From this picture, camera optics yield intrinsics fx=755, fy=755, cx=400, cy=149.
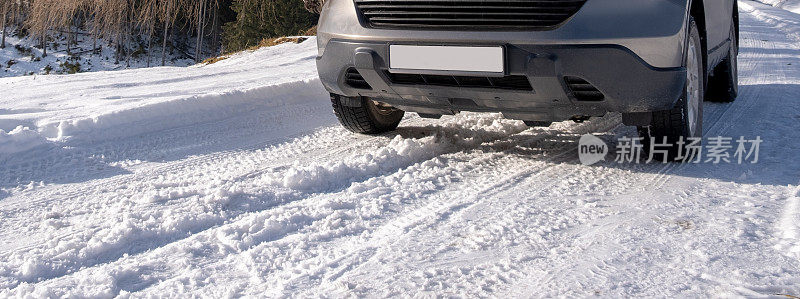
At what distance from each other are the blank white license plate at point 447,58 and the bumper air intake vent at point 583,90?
33cm

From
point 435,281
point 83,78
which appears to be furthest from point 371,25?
point 83,78

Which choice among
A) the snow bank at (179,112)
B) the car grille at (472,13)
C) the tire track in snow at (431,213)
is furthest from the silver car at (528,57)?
the snow bank at (179,112)

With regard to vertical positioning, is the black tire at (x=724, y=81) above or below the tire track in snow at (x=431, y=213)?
below

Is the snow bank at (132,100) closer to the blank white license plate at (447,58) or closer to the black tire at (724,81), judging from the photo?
the blank white license plate at (447,58)

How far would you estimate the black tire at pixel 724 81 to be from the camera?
18.3 ft

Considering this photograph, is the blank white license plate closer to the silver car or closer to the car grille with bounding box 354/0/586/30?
the silver car

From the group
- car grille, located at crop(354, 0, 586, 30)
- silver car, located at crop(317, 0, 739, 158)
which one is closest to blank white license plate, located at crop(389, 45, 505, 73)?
silver car, located at crop(317, 0, 739, 158)

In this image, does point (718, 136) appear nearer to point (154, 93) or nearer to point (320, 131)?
point (320, 131)

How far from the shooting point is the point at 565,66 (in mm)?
3344

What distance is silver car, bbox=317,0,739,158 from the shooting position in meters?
3.32

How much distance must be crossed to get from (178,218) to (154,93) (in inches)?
115

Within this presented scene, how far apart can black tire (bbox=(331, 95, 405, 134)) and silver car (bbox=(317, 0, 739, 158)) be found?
0.44 meters

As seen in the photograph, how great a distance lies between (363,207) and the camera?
10.2 ft

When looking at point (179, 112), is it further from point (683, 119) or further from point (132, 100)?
point (683, 119)
